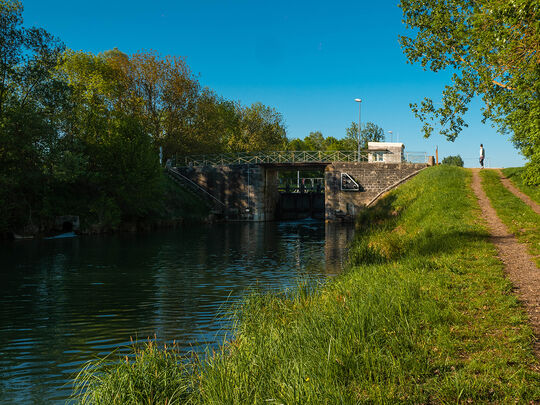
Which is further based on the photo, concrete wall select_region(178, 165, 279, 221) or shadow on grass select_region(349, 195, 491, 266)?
concrete wall select_region(178, 165, 279, 221)

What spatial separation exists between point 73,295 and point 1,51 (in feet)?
76.4

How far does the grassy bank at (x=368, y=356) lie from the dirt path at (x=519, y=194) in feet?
49.1

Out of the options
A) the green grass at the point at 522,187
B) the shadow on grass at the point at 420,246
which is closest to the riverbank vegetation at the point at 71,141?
the shadow on grass at the point at 420,246

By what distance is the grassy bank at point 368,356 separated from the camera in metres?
5.23

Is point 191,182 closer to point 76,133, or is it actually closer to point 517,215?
point 76,133

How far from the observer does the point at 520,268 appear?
→ 11148mm

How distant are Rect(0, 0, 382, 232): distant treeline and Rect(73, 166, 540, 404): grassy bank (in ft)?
88.6

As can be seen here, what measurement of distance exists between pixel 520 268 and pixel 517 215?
1061cm

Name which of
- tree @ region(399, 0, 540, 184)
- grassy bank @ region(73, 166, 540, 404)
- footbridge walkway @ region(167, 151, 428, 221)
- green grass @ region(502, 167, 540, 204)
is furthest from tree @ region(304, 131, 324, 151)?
grassy bank @ region(73, 166, 540, 404)

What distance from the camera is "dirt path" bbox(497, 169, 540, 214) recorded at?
76.7ft

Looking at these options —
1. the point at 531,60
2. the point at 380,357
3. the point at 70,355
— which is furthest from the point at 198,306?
the point at 531,60

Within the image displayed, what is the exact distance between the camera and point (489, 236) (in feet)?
52.7

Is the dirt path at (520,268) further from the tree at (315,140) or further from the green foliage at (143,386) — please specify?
the tree at (315,140)

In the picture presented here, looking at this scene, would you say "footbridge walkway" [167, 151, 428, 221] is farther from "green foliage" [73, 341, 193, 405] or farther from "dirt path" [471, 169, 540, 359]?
"green foliage" [73, 341, 193, 405]
